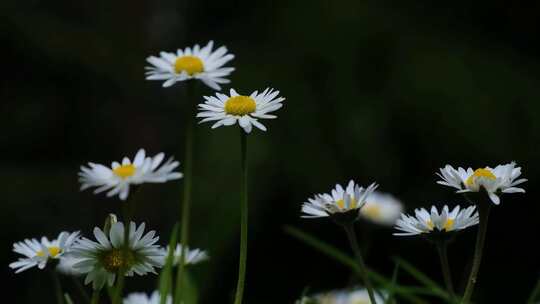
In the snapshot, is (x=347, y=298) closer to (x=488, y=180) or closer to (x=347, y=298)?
(x=347, y=298)

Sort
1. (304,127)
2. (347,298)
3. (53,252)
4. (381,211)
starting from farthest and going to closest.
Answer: (304,127) < (381,211) < (347,298) < (53,252)

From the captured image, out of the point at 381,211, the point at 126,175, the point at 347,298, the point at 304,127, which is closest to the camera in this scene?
the point at 126,175

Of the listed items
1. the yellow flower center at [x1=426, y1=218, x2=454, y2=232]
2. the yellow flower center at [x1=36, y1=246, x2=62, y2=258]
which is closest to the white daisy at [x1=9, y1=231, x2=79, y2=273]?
the yellow flower center at [x1=36, y1=246, x2=62, y2=258]

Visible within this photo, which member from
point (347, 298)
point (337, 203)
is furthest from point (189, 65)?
point (347, 298)

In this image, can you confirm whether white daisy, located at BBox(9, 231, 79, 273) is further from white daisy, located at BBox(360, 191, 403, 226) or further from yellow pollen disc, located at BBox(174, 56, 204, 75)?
white daisy, located at BBox(360, 191, 403, 226)

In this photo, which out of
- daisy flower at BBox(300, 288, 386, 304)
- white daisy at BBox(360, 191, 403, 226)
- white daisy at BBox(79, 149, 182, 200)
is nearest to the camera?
white daisy at BBox(79, 149, 182, 200)

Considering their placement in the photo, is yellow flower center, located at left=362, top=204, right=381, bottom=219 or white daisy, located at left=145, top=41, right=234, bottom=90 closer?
white daisy, located at left=145, top=41, right=234, bottom=90
